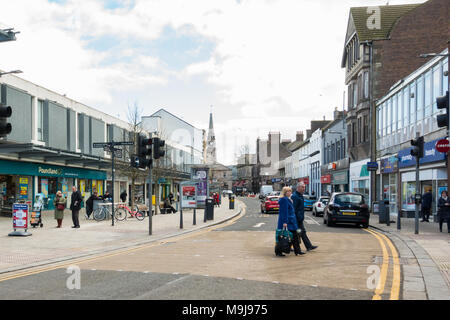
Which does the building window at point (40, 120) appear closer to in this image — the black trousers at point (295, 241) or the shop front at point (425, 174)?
the shop front at point (425, 174)

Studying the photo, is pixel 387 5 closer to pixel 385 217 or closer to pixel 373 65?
pixel 373 65

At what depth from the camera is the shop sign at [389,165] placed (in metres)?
29.7

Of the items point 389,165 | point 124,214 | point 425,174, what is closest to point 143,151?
point 124,214

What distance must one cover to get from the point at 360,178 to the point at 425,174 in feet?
50.7

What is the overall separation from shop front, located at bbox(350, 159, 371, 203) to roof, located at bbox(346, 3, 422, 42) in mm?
10260

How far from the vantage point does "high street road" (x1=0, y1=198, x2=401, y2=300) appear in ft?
22.1

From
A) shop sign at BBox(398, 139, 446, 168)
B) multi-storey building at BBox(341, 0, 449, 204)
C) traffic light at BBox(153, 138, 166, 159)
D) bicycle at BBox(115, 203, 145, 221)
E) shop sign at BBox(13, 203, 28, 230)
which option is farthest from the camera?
multi-storey building at BBox(341, 0, 449, 204)

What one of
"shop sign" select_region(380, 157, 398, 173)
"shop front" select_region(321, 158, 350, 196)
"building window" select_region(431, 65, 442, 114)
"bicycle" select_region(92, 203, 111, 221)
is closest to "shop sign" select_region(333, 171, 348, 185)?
"shop front" select_region(321, 158, 350, 196)

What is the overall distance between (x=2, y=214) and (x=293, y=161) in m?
69.8

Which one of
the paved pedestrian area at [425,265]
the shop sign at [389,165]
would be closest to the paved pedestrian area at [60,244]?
the paved pedestrian area at [425,265]

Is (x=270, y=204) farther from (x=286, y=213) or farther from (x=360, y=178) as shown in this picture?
(x=286, y=213)

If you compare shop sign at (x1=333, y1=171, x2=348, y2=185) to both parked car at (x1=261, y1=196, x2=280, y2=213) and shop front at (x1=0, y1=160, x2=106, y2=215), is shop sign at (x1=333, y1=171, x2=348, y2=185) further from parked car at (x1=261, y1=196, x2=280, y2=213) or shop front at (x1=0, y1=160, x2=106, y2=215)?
shop front at (x1=0, y1=160, x2=106, y2=215)

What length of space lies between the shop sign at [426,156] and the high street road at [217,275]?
482 inches

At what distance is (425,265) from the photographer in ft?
30.5
